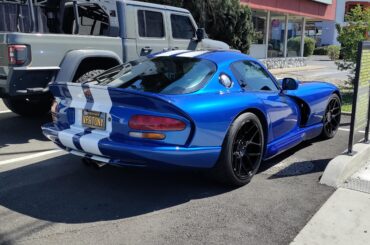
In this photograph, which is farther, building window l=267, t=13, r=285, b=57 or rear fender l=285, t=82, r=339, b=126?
building window l=267, t=13, r=285, b=57

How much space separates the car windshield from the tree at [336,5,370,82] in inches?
311

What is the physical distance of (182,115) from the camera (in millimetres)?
3891

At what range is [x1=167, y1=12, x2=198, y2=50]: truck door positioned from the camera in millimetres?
8430

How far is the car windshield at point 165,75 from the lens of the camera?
428 centimetres

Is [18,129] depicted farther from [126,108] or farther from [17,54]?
[126,108]

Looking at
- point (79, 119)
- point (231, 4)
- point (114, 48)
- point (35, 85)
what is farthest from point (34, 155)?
point (231, 4)

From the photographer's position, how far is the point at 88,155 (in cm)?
423

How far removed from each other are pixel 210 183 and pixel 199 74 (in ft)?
3.84

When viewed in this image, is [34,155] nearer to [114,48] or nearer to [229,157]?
[114,48]

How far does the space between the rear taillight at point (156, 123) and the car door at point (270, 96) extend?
1.13 metres

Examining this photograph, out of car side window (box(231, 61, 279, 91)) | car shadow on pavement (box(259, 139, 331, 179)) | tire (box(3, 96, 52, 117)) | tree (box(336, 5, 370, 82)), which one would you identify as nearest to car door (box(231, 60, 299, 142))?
car side window (box(231, 61, 279, 91))

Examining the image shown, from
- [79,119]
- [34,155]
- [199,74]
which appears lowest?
[34,155]

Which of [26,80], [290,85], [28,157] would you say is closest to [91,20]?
[26,80]

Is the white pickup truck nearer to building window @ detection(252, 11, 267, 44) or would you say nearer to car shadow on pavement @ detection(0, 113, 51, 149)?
car shadow on pavement @ detection(0, 113, 51, 149)
